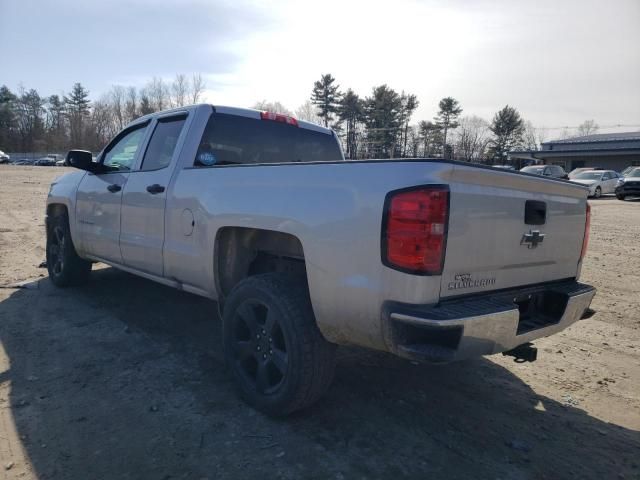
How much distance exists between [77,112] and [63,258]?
93.3 m

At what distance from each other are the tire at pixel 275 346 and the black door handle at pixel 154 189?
1.29 metres

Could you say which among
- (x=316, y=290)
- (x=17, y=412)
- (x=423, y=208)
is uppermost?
(x=423, y=208)

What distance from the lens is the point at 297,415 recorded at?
292 centimetres

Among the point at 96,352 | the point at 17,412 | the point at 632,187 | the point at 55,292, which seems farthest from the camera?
the point at 632,187

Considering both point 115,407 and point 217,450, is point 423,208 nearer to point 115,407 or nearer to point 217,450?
point 217,450

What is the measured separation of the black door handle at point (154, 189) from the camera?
3.83 metres

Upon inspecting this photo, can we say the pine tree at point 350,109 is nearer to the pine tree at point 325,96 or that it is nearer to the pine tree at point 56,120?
the pine tree at point 325,96

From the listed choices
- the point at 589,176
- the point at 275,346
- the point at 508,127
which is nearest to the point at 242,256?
the point at 275,346

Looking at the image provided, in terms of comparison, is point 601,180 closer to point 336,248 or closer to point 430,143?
point 430,143

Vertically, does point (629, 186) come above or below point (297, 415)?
above

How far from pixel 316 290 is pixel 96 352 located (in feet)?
7.58

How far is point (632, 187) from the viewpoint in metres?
23.8

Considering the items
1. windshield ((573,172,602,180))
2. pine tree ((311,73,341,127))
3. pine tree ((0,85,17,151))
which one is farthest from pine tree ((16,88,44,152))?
windshield ((573,172,602,180))

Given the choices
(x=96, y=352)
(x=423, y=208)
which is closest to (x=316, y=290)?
(x=423, y=208)
